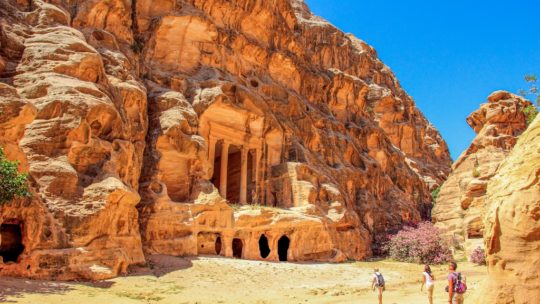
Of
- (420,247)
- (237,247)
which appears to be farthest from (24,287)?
Result: (420,247)

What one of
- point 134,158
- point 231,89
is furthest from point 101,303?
point 231,89

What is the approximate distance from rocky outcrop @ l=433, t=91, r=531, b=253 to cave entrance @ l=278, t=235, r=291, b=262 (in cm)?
1551

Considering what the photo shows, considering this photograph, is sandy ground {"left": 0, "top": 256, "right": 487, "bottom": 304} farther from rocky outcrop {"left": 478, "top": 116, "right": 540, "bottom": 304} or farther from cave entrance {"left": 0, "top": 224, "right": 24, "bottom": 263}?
rocky outcrop {"left": 478, "top": 116, "right": 540, "bottom": 304}

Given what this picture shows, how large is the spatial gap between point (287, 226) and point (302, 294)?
46.0 feet

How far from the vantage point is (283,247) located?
1555 inches

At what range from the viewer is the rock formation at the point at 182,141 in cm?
2228

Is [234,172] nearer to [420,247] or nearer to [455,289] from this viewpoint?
[420,247]

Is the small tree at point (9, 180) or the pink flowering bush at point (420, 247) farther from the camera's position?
the pink flowering bush at point (420, 247)

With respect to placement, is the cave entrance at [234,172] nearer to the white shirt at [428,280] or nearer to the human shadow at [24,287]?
the human shadow at [24,287]

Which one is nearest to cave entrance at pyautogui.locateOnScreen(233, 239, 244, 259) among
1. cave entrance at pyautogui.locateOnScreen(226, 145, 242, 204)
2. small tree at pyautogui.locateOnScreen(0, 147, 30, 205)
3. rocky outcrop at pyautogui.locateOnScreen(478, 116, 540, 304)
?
cave entrance at pyautogui.locateOnScreen(226, 145, 242, 204)

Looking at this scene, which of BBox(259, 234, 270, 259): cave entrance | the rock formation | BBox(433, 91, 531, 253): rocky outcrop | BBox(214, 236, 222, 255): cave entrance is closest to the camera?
the rock formation

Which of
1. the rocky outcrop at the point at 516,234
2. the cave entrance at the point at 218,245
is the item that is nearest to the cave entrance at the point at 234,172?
the cave entrance at the point at 218,245

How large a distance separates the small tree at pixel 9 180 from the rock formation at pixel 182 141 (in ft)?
5.20

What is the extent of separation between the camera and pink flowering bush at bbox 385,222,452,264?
42.8 metres
